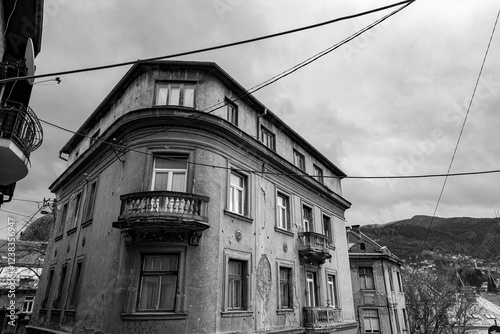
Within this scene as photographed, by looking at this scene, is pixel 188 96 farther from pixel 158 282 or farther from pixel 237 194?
pixel 158 282

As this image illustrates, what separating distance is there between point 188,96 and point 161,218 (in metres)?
5.50

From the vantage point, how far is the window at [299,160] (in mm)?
19266

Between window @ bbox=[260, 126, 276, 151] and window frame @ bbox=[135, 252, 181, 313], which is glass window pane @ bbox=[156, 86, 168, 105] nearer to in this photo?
window @ bbox=[260, 126, 276, 151]

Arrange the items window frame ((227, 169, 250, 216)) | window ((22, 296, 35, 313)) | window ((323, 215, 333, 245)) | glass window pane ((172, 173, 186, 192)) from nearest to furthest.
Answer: glass window pane ((172, 173, 186, 192))
window frame ((227, 169, 250, 216))
window ((323, 215, 333, 245))
window ((22, 296, 35, 313))

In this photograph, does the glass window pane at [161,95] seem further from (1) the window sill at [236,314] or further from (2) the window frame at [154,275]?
(1) the window sill at [236,314]

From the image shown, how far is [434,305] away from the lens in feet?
125

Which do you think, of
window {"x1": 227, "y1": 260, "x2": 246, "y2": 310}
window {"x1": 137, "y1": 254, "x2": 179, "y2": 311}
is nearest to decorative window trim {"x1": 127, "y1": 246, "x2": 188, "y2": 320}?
window {"x1": 137, "y1": 254, "x2": 179, "y2": 311}

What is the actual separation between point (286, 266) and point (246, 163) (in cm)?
523

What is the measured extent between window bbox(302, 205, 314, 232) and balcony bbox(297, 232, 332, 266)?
3.48 feet

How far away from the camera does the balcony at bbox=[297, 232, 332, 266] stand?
53.9 feet

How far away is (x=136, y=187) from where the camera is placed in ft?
38.8

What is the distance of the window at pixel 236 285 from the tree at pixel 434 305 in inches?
1315

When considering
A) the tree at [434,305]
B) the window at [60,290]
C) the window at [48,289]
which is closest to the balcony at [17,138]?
the window at [60,290]

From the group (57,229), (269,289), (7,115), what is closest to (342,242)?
(269,289)
